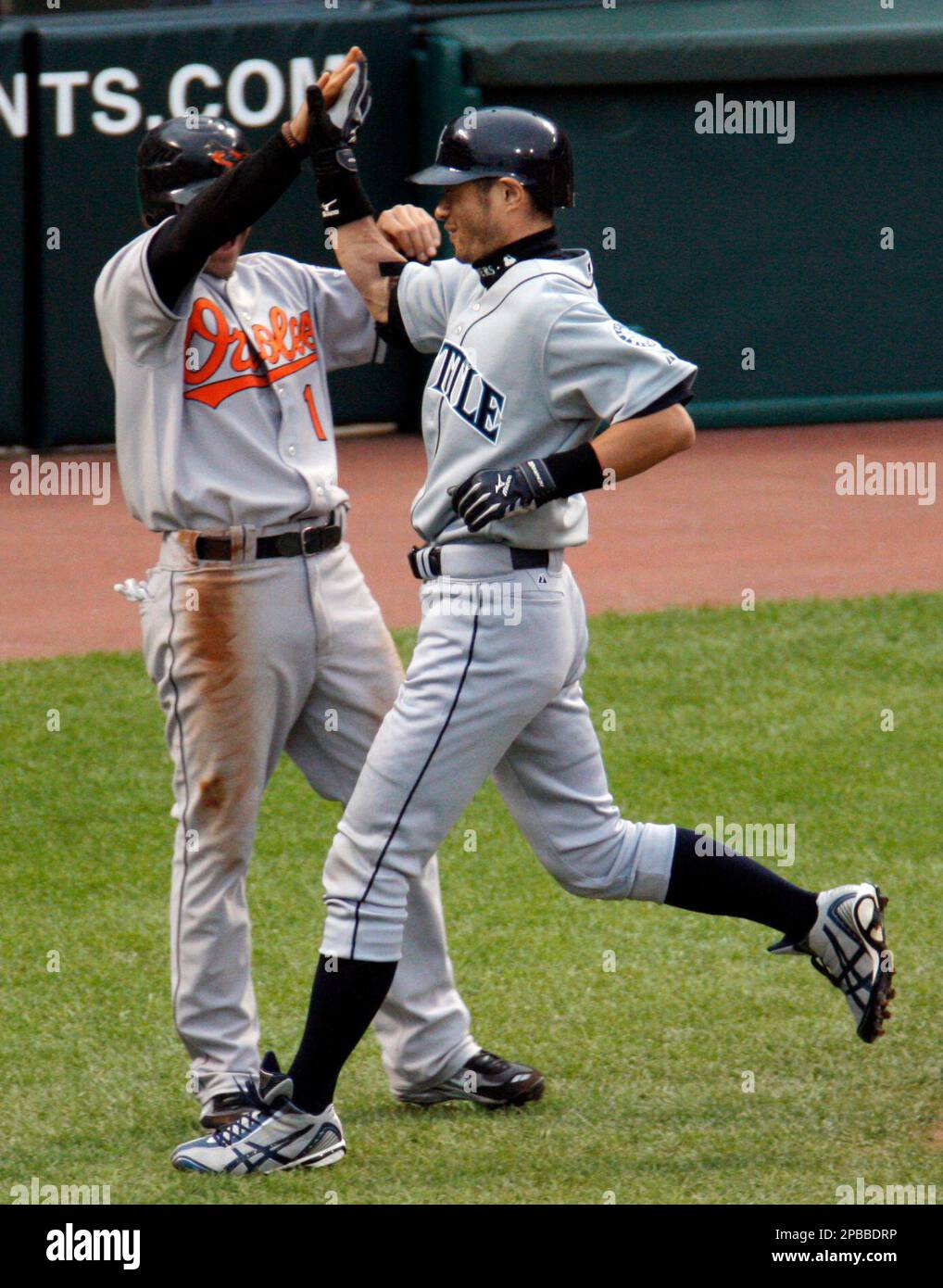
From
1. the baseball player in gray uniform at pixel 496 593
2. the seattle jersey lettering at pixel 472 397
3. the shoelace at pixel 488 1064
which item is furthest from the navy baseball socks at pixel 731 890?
the seattle jersey lettering at pixel 472 397

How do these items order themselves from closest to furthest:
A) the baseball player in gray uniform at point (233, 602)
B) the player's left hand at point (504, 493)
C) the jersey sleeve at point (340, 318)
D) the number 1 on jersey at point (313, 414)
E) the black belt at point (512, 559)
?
1. the player's left hand at point (504, 493)
2. the black belt at point (512, 559)
3. the baseball player in gray uniform at point (233, 602)
4. the number 1 on jersey at point (313, 414)
5. the jersey sleeve at point (340, 318)

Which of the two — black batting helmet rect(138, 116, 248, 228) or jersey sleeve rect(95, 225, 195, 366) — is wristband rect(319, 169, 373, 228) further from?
jersey sleeve rect(95, 225, 195, 366)

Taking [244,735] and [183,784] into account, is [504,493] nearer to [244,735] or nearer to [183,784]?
[244,735]

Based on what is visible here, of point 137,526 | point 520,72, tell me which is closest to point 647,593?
point 137,526

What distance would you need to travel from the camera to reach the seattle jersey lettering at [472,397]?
3.56 meters

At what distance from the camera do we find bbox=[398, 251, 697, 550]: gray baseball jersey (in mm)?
3484

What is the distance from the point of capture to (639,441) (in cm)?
345

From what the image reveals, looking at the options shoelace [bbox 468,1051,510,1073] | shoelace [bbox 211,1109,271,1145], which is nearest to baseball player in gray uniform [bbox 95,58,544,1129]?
shoelace [bbox 468,1051,510,1073]

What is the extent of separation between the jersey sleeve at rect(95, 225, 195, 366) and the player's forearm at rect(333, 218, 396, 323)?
1.33 feet

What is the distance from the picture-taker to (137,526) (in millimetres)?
9203

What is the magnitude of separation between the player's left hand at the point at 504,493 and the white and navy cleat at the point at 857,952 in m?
0.98

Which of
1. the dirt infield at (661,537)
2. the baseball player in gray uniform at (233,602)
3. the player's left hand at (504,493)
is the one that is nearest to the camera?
the player's left hand at (504,493)

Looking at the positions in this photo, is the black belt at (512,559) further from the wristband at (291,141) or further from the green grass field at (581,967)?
the green grass field at (581,967)
